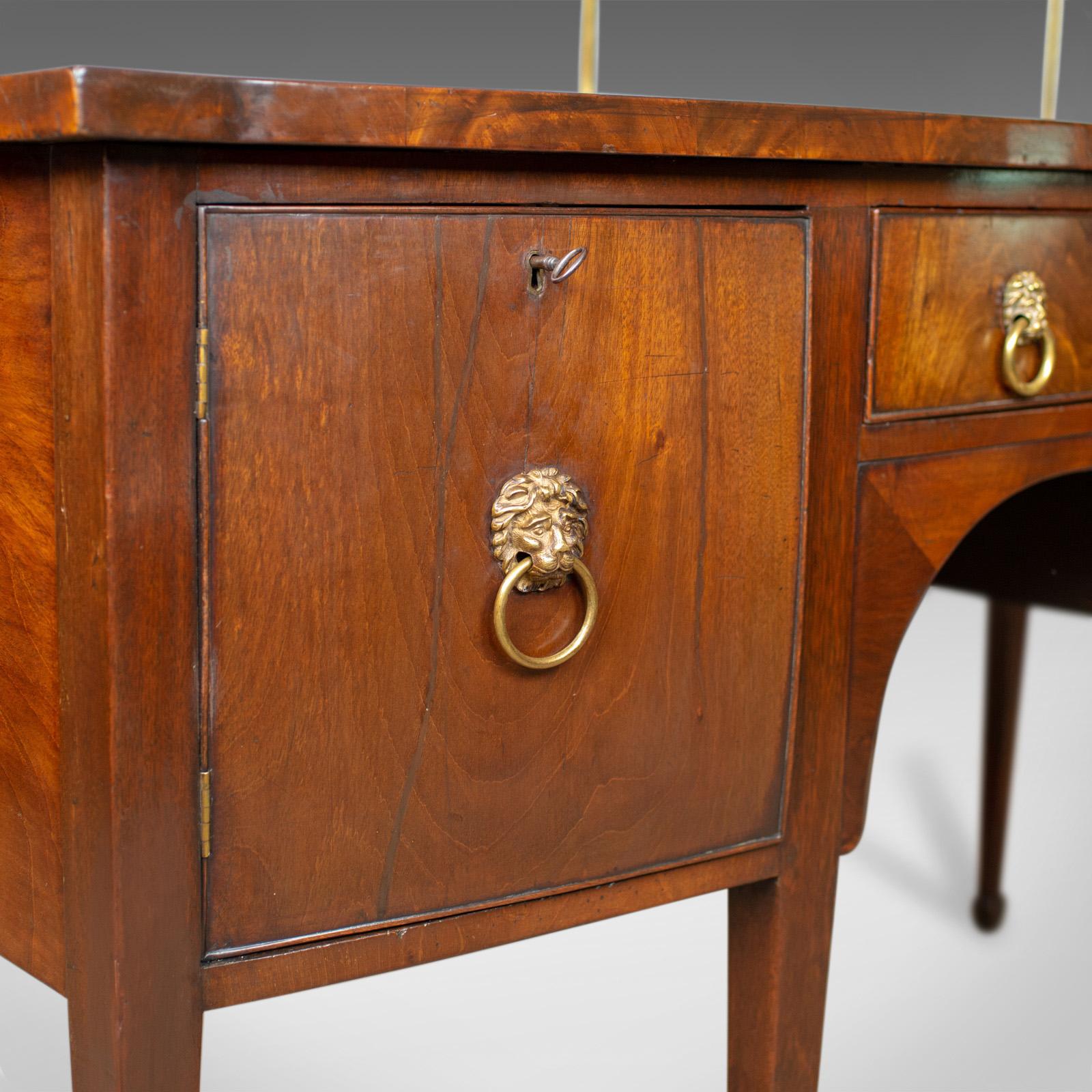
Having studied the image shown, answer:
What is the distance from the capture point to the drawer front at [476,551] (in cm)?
76

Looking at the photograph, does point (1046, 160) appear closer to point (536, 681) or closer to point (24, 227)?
point (536, 681)

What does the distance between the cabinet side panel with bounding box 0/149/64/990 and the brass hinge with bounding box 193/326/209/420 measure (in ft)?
0.25

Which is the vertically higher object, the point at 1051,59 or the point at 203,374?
the point at 1051,59

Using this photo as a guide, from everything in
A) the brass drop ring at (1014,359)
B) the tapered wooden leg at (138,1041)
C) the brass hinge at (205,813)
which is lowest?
the tapered wooden leg at (138,1041)

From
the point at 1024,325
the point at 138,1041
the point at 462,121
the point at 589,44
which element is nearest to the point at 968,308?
the point at 1024,325

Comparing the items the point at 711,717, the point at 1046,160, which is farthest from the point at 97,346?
the point at 1046,160

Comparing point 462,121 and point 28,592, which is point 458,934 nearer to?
point 28,592

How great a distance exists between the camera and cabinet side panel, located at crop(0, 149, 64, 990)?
2.48 feet

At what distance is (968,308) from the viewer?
3.30 ft

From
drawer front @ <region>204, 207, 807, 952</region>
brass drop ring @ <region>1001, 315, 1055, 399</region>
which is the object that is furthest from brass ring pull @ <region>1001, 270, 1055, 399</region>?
drawer front @ <region>204, 207, 807, 952</region>

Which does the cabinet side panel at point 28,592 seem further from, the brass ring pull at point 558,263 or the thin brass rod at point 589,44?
the thin brass rod at point 589,44

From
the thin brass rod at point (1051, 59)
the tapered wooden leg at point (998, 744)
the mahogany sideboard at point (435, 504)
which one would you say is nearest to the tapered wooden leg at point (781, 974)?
the mahogany sideboard at point (435, 504)

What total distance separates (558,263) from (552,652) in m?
0.21

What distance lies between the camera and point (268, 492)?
75 cm
